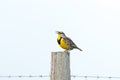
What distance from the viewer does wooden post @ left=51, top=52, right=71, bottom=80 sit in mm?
6629

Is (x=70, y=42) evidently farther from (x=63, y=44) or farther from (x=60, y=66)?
(x=60, y=66)

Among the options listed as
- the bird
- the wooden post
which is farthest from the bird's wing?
the wooden post

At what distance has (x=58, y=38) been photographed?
9.16m

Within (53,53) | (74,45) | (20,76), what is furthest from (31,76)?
(53,53)

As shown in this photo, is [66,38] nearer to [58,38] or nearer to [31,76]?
[58,38]

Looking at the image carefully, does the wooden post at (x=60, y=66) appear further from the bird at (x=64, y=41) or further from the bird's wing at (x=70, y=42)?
the bird's wing at (x=70, y=42)

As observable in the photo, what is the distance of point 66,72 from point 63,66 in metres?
0.10

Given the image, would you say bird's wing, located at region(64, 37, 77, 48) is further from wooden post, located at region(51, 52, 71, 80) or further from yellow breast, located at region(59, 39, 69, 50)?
wooden post, located at region(51, 52, 71, 80)

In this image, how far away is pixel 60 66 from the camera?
6637 millimetres

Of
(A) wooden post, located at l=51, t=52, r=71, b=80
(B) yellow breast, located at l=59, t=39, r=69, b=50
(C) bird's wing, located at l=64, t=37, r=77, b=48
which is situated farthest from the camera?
(C) bird's wing, located at l=64, t=37, r=77, b=48

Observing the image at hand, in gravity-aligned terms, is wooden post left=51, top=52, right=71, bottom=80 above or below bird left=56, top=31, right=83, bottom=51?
below

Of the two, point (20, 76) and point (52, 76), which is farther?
point (20, 76)

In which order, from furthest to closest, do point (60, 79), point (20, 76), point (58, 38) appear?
point (20, 76), point (58, 38), point (60, 79)

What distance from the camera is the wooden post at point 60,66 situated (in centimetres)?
663
